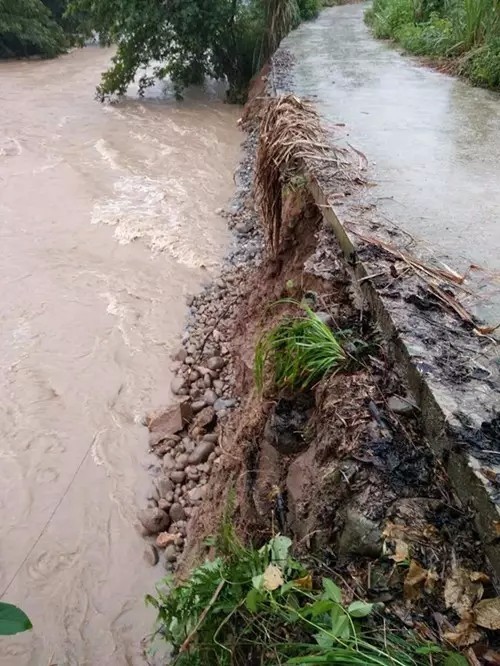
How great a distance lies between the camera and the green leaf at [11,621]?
1409 mm

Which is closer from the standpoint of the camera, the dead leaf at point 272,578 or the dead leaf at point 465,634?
the dead leaf at point 465,634

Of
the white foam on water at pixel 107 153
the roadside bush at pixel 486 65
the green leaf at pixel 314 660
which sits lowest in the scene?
the white foam on water at pixel 107 153

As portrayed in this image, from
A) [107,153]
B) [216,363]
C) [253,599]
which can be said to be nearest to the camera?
[253,599]

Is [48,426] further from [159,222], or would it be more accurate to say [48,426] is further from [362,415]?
[159,222]

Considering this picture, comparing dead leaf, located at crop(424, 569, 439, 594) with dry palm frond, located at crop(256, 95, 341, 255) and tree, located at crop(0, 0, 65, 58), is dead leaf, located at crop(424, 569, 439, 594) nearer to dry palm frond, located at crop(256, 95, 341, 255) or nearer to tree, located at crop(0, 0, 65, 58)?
dry palm frond, located at crop(256, 95, 341, 255)

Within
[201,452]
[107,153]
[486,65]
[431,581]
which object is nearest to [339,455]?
[431,581]

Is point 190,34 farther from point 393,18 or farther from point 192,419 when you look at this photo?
point 192,419

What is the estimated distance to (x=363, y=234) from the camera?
→ 2699 mm

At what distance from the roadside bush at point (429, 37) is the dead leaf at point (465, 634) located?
736 cm

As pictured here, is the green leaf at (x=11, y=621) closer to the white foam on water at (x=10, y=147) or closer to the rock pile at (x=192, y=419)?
the rock pile at (x=192, y=419)

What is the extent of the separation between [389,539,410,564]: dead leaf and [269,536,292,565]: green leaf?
31 centimetres

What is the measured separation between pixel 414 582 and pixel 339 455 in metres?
0.50

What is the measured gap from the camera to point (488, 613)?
133cm

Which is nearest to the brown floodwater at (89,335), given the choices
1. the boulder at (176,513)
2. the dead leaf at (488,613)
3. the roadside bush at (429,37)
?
the boulder at (176,513)
